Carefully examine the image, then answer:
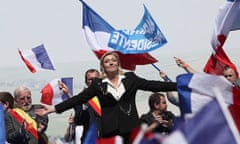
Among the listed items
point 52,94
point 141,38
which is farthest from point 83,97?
point 52,94

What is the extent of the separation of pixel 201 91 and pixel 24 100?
323 cm

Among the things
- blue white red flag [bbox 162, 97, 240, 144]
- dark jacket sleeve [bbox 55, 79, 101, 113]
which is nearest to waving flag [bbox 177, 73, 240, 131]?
dark jacket sleeve [bbox 55, 79, 101, 113]

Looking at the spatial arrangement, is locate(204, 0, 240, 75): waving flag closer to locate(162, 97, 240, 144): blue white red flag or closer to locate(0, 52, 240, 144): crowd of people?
locate(0, 52, 240, 144): crowd of people

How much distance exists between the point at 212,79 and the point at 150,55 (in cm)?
395

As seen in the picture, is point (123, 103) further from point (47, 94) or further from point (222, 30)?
point (47, 94)

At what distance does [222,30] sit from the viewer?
770 cm

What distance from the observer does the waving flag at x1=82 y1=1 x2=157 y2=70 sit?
9.48m

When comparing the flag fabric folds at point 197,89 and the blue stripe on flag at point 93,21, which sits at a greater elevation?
the blue stripe on flag at point 93,21

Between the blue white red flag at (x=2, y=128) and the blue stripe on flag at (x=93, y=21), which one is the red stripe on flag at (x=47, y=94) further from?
the blue white red flag at (x=2, y=128)

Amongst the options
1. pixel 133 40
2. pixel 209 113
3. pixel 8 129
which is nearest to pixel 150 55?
pixel 133 40

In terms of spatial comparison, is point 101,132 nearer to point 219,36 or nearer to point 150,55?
point 219,36

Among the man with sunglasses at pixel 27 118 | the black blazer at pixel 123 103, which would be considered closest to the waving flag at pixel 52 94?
the man with sunglasses at pixel 27 118

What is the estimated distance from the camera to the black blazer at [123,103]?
6.80 meters

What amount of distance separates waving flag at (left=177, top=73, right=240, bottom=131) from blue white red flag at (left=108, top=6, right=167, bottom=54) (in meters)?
3.10
